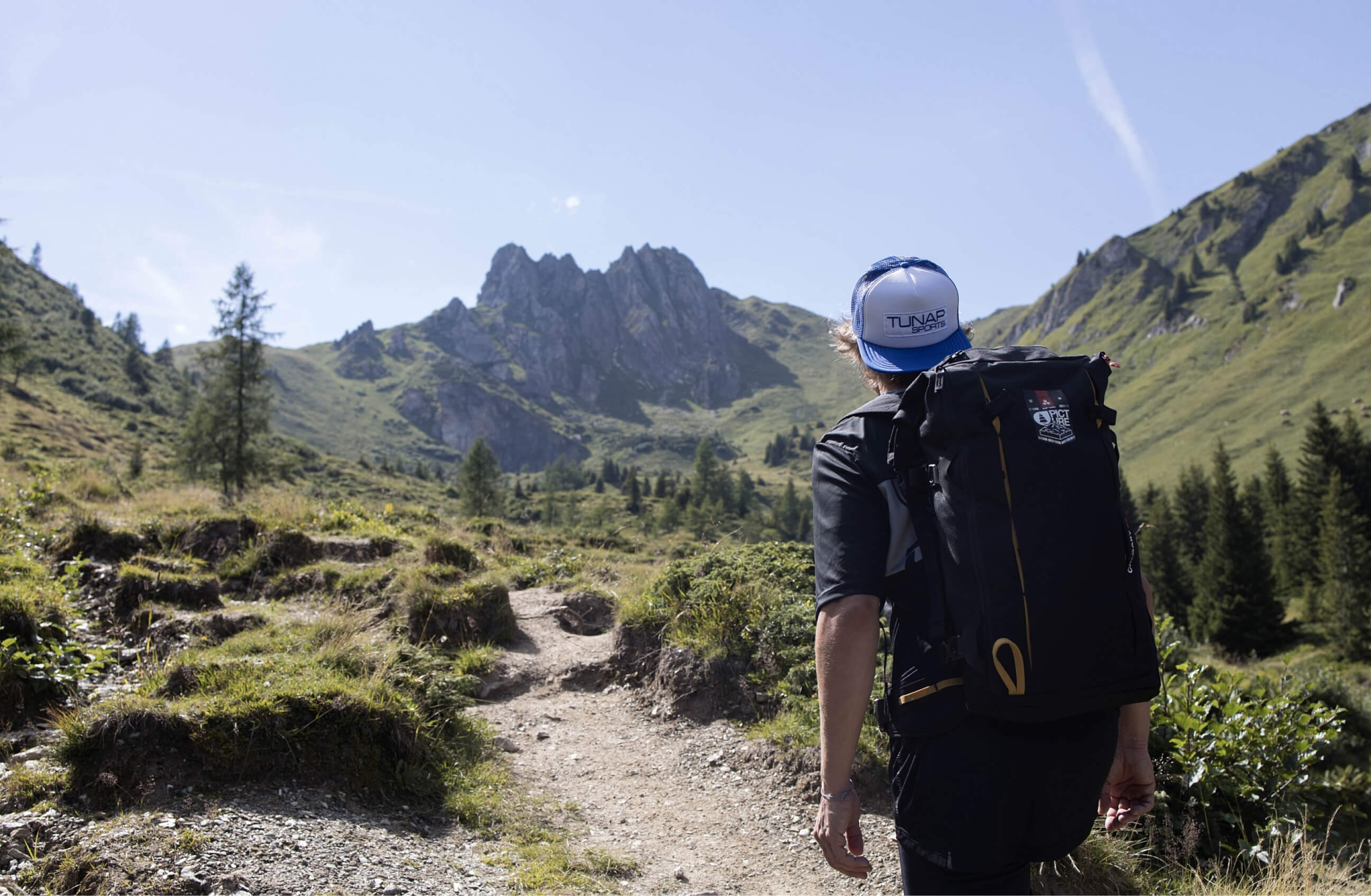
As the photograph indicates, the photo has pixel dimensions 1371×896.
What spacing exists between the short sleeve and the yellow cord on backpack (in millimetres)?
352

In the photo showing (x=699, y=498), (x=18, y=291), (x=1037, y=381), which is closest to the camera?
(x=1037, y=381)

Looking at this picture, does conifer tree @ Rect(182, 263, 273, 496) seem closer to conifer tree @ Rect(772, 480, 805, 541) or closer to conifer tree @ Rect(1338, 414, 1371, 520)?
conifer tree @ Rect(772, 480, 805, 541)

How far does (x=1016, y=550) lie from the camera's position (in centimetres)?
183

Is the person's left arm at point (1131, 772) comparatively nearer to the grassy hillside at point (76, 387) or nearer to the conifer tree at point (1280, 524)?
the grassy hillside at point (76, 387)

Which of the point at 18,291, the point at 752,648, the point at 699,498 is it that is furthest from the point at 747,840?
the point at 18,291

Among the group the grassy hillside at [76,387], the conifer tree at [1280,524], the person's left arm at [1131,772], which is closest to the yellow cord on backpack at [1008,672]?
the person's left arm at [1131,772]

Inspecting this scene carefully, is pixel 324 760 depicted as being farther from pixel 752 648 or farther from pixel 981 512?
pixel 981 512

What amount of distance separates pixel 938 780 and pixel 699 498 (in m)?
86.0

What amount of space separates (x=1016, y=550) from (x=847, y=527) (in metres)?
0.45

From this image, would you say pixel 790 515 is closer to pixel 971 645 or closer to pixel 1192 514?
pixel 1192 514

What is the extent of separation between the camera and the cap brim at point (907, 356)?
243cm

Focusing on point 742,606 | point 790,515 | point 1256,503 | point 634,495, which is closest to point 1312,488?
point 1256,503

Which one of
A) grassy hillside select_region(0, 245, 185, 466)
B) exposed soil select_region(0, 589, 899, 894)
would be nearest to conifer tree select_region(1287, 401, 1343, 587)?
exposed soil select_region(0, 589, 899, 894)

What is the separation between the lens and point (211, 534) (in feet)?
31.5
